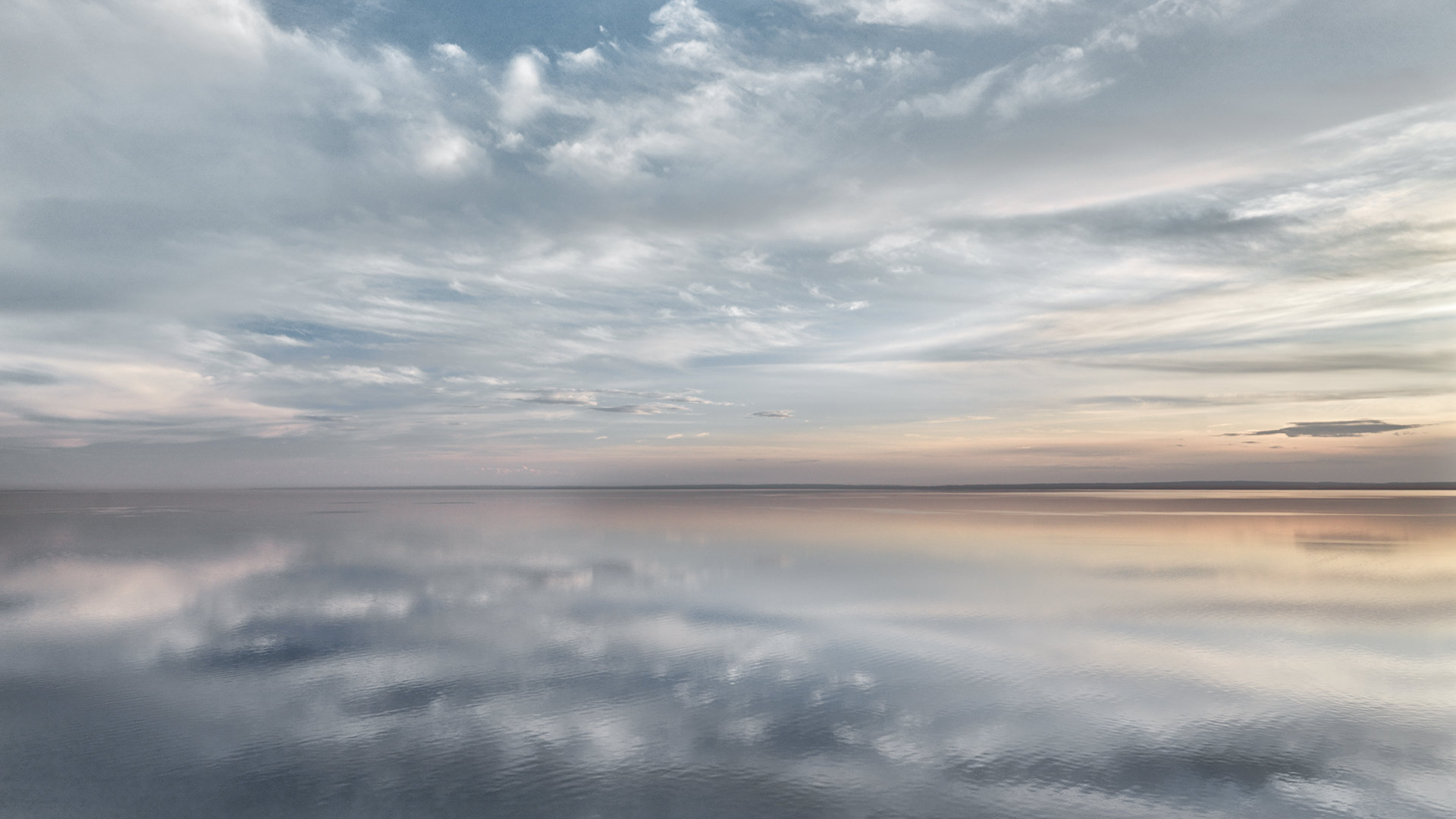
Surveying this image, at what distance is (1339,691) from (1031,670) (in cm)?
380

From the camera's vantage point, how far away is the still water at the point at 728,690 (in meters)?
6.91

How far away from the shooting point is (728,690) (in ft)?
32.5

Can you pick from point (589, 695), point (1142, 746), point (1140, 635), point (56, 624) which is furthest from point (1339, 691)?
point (56, 624)

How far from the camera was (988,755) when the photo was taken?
7715mm

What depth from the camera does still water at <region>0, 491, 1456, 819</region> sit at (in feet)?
22.7

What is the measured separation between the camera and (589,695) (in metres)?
9.59

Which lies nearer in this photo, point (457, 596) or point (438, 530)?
point (457, 596)

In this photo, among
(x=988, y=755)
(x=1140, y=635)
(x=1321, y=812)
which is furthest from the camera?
(x=1140, y=635)

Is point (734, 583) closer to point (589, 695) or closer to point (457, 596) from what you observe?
point (457, 596)

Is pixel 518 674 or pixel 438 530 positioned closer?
pixel 518 674

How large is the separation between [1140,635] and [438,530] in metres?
31.4

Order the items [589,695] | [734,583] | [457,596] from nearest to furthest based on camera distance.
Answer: [589,695] < [457,596] < [734,583]

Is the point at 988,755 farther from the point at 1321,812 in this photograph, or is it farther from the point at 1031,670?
the point at 1031,670

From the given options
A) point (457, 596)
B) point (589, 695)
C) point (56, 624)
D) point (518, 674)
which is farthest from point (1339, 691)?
point (56, 624)
